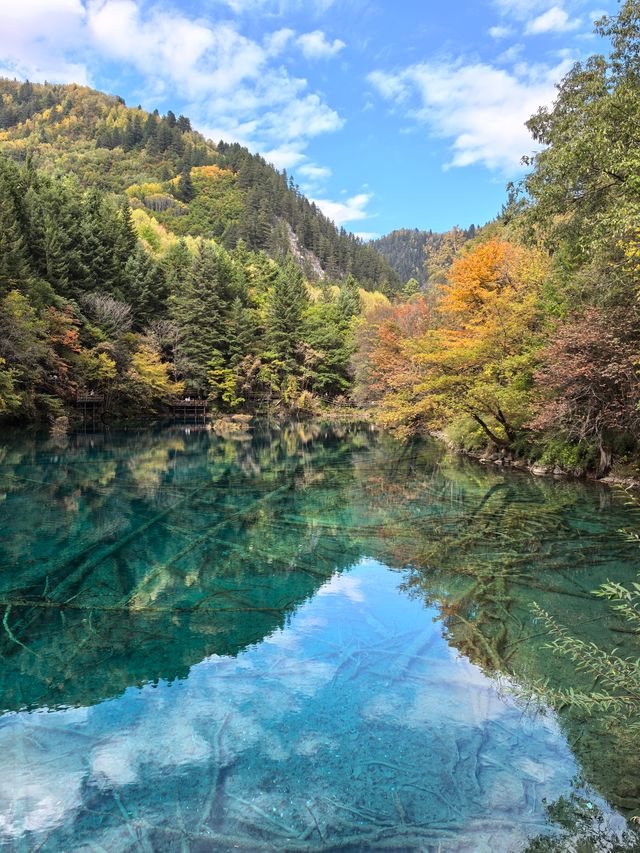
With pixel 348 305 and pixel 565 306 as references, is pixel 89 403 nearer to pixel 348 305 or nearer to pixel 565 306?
pixel 565 306

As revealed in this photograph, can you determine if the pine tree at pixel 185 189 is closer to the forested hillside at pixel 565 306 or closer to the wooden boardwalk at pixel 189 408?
the wooden boardwalk at pixel 189 408

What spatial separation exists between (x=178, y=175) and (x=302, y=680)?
447 ft

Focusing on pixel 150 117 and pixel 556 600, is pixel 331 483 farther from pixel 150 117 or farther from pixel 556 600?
pixel 150 117

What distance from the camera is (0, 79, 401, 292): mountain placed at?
4060 inches

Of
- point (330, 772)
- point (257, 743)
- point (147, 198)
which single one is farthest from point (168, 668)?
point (147, 198)

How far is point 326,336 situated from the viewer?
176 feet

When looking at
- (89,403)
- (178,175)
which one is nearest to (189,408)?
(89,403)

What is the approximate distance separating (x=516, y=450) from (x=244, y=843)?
1835 cm

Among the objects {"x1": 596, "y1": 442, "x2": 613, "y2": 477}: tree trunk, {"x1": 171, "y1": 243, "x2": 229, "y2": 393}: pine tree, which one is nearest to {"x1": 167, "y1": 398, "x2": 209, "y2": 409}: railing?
{"x1": 171, "y1": 243, "x2": 229, "y2": 393}: pine tree

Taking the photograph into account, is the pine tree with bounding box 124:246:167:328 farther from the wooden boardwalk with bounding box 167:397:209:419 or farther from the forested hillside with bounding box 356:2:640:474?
the forested hillside with bounding box 356:2:640:474

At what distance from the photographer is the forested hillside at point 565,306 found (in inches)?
393

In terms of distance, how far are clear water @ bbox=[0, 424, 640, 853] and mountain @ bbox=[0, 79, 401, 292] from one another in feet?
283

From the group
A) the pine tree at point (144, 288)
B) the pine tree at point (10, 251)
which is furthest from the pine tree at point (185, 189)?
the pine tree at point (10, 251)

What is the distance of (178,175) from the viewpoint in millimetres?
122625
